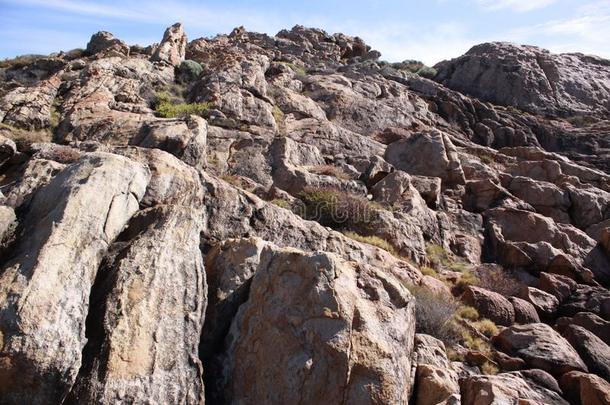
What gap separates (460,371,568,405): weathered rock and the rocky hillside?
4 cm

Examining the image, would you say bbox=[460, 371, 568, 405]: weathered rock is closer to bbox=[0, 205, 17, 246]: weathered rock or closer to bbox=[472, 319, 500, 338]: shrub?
bbox=[472, 319, 500, 338]: shrub

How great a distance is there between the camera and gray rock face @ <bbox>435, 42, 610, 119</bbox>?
32.4 meters

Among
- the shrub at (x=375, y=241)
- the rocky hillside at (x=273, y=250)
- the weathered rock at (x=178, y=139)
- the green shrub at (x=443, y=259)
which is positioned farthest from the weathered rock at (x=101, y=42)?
the green shrub at (x=443, y=259)

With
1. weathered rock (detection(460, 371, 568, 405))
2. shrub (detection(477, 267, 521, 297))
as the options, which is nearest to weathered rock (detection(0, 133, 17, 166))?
weathered rock (detection(460, 371, 568, 405))

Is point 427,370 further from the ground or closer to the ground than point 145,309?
closer to the ground

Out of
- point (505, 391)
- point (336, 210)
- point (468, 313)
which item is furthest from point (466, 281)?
point (505, 391)

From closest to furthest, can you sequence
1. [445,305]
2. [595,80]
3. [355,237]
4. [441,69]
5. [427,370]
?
1. [427,370]
2. [445,305]
3. [355,237]
4. [595,80]
5. [441,69]

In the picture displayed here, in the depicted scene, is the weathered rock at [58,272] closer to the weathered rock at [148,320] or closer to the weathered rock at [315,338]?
the weathered rock at [148,320]

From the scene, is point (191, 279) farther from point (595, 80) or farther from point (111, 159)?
point (595, 80)

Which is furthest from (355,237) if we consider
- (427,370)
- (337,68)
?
(337,68)

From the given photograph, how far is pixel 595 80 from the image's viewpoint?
35.0 metres

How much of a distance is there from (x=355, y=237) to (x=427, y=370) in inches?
214

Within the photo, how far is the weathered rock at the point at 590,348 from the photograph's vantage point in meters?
9.41

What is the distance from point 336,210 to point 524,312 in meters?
5.27
